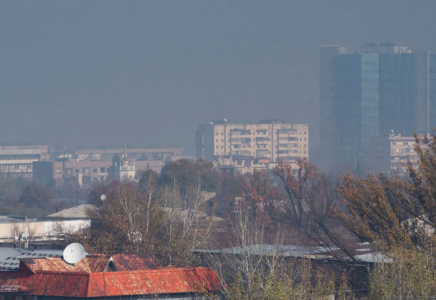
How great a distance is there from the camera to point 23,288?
21.5 meters

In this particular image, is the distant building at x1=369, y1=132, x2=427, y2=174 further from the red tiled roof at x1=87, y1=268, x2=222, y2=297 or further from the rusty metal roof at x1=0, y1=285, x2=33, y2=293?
the rusty metal roof at x1=0, y1=285, x2=33, y2=293

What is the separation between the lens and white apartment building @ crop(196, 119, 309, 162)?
597 ft

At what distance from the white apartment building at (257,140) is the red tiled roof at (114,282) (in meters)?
157

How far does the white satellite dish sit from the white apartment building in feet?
513

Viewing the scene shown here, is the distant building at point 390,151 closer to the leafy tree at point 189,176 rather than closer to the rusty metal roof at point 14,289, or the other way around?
the leafy tree at point 189,176

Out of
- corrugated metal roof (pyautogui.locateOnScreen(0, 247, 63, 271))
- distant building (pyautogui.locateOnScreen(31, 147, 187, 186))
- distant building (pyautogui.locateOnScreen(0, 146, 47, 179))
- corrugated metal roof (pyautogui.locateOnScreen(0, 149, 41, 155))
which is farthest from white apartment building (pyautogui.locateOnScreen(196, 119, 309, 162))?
corrugated metal roof (pyautogui.locateOnScreen(0, 247, 63, 271))

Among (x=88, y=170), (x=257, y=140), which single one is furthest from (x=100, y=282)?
(x=257, y=140)

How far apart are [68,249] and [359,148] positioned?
175271 millimetres

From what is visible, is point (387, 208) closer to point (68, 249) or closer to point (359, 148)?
point (68, 249)

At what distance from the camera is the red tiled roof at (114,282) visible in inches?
822

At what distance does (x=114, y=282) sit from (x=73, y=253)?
228 centimetres

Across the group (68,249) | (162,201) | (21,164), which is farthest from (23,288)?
(21,164)

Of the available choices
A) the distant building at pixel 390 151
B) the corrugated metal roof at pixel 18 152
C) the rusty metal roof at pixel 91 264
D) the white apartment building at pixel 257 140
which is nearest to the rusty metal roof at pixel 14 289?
the rusty metal roof at pixel 91 264

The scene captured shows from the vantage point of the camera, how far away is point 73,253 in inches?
908
